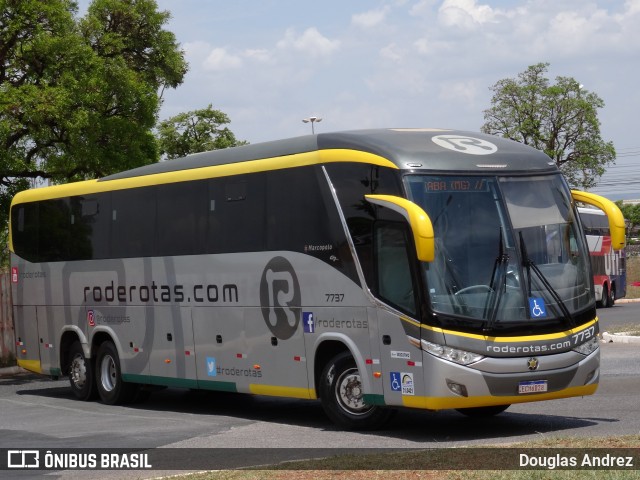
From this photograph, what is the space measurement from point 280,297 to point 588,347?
4.01 meters

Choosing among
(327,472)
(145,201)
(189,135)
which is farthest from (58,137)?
(189,135)

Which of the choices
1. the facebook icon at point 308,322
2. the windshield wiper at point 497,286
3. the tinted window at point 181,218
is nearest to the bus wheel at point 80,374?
the tinted window at point 181,218

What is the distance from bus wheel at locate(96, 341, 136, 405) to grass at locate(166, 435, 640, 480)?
850 cm

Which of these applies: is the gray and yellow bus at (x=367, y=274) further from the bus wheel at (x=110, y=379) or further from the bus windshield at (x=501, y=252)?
the bus wheel at (x=110, y=379)

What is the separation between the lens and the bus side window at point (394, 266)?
12922 mm

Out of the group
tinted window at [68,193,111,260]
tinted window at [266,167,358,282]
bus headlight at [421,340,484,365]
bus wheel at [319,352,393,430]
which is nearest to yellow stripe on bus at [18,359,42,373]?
tinted window at [68,193,111,260]

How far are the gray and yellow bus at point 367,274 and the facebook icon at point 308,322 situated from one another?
0.03 m

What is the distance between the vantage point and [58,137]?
2453cm

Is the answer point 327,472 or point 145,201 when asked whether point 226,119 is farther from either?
point 327,472

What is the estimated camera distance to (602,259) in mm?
43844

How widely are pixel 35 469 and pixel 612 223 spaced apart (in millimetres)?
7126

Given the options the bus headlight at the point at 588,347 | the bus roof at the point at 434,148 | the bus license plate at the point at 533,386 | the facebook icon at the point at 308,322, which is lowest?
the bus license plate at the point at 533,386

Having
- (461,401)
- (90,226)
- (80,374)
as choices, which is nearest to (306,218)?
(461,401)

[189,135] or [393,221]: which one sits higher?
[189,135]
